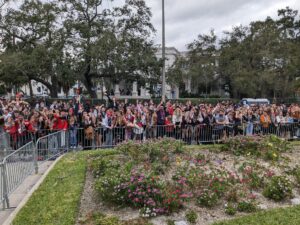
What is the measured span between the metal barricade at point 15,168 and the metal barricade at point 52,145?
3.53ft

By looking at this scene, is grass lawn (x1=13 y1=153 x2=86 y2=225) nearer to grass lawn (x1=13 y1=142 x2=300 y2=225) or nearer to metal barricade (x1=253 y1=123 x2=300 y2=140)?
grass lawn (x1=13 y1=142 x2=300 y2=225)

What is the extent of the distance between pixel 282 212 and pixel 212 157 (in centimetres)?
345

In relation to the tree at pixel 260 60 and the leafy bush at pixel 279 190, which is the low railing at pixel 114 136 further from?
the tree at pixel 260 60

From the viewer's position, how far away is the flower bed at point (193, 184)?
17.9ft

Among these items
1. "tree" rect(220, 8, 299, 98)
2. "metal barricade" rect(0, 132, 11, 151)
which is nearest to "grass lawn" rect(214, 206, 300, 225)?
"metal barricade" rect(0, 132, 11, 151)

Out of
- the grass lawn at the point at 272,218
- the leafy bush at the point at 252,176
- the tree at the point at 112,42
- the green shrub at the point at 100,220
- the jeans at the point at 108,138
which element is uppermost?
the tree at the point at 112,42

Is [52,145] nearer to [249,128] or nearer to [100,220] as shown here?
[100,220]

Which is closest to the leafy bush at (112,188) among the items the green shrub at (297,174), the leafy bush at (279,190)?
the leafy bush at (279,190)

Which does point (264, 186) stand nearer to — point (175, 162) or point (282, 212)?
point (282, 212)

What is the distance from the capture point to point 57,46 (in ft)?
86.7

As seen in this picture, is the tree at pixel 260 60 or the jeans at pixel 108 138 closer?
the jeans at pixel 108 138

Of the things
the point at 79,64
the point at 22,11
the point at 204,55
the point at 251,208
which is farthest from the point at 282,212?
the point at 204,55

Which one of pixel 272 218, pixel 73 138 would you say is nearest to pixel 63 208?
pixel 272 218

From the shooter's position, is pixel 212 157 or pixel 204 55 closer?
pixel 212 157
